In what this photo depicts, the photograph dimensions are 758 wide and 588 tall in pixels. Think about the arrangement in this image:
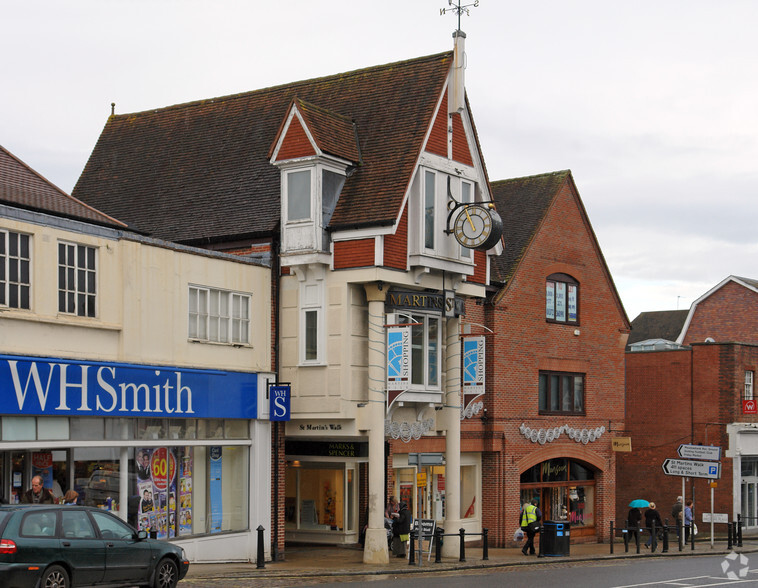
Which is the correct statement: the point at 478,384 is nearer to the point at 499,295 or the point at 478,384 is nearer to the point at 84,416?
the point at 499,295

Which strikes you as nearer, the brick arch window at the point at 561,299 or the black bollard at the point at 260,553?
the black bollard at the point at 260,553

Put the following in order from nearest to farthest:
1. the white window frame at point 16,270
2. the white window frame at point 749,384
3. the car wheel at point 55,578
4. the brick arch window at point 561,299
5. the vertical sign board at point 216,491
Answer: the car wheel at point 55,578
the white window frame at point 16,270
the vertical sign board at point 216,491
the brick arch window at point 561,299
the white window frame at point 749,384

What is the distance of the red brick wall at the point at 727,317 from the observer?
174 feet

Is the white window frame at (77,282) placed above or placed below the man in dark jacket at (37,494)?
above

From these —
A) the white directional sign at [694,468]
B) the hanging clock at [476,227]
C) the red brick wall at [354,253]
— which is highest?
the hanging clock at [476,227]

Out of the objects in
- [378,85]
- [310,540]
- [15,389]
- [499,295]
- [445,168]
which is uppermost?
[378,85]

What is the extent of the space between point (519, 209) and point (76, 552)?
24011 millimetres

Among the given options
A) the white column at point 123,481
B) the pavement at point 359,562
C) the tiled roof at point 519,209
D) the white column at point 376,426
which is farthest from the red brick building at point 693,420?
the white column at point 123,481

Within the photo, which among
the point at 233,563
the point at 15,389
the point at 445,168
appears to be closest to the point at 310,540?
the point at 233,563

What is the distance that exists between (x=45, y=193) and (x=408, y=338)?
348 inches

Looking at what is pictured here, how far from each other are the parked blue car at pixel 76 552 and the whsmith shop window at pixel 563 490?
19.2 m

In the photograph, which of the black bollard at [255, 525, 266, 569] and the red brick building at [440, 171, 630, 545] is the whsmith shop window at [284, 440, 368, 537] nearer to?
the red brick building at [440, 171, 630, 545]

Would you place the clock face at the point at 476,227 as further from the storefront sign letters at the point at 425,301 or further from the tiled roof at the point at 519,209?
the tiled roof at the point at 519,209

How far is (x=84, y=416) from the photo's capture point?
21.9 m
